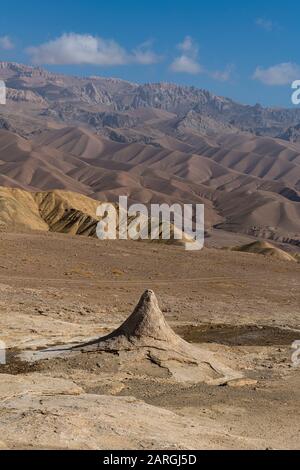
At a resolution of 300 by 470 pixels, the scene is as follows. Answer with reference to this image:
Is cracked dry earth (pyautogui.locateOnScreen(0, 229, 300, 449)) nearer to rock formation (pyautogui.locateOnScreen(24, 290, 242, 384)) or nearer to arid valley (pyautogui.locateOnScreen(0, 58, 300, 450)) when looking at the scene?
arid valley (pyautogui.locateOnScreen(0, 58, 300, 450))

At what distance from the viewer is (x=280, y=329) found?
2497 cm

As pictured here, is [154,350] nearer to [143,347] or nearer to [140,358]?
[143,347]

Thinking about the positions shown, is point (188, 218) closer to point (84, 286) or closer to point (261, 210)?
point (261, 210)

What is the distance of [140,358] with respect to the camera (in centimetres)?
1717

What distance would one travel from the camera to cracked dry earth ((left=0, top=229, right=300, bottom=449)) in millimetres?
11945

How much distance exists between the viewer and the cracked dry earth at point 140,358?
11945 mm

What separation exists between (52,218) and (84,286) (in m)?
44.6

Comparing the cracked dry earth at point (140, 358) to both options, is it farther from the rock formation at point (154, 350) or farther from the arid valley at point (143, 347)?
the rock formation at point (154, 350)

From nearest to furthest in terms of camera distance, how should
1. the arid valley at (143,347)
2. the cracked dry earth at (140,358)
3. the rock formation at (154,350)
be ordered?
the cracked dry earth at (140,358) < the arid valley at (143,347) < the rock formation at (154,350)

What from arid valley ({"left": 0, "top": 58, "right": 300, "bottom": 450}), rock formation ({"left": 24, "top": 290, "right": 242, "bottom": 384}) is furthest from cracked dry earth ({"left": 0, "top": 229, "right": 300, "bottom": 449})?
rock formation ({"left": 24, "top": 290, "right": 242, "bottom": 384})

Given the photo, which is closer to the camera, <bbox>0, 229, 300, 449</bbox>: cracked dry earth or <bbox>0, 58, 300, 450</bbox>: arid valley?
<bbox>0, 229, 300, 449</bbox>: cracked dry earth

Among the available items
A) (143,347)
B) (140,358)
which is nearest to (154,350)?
(143,347)

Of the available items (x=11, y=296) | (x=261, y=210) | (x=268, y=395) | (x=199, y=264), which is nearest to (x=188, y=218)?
(x=261, y=210)

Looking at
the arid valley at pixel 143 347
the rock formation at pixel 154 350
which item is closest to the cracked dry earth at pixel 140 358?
the arid valley at pixel 143 347
